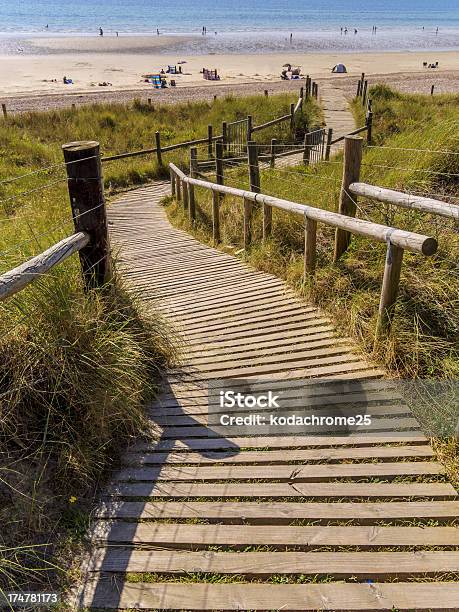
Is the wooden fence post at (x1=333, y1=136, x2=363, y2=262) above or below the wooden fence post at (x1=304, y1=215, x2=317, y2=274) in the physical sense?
above

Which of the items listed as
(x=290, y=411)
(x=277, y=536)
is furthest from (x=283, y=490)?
(x=290, y=411)

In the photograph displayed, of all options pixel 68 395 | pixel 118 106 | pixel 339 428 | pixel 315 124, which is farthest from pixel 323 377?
pixel 118 106

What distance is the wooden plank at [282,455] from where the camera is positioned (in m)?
3.04

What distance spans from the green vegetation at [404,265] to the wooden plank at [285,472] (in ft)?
2.92

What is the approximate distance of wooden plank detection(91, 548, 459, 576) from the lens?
238 centimetres

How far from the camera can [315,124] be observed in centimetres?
2097

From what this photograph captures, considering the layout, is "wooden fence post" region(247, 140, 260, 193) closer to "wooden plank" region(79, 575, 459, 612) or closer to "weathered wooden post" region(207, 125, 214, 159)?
"wooden plank" region(79, 575, 459, 612)

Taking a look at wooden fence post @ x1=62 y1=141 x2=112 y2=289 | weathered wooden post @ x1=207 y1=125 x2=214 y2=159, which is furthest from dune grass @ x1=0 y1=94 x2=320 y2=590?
weathered wooden post @ x1=207 y1=125 x2=214 y2=159

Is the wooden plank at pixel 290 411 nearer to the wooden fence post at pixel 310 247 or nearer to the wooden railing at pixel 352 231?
the wooden railing at pixel 352 231

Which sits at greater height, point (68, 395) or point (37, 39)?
point (37, 39)

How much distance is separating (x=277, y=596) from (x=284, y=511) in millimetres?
475

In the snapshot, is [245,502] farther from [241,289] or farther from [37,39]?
[37,39]

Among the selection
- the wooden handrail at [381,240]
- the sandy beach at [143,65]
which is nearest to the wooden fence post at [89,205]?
the wooden handrail at [381,240]

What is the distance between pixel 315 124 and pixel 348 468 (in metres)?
20.0
